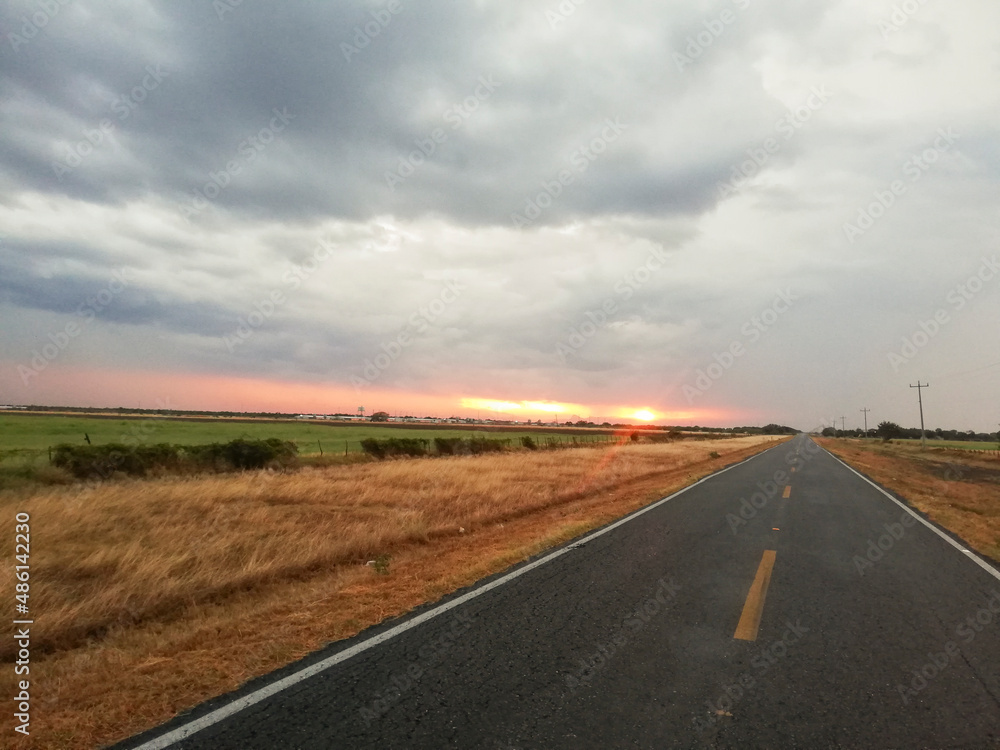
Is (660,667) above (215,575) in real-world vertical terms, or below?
above

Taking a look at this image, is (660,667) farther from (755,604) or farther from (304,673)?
(304,673)

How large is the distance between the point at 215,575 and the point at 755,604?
714cm

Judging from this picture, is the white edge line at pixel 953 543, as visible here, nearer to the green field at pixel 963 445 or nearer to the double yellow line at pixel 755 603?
the double yellow line at pixel 755 603

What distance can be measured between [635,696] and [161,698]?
12.1 ft

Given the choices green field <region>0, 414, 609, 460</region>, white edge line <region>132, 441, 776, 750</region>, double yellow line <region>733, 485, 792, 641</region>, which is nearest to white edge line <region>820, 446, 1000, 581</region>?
double yellow line <region>733, 485, 792, 641</region>

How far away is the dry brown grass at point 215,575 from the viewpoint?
14.1 ft

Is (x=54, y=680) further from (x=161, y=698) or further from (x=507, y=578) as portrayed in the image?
(x=507, y=578)

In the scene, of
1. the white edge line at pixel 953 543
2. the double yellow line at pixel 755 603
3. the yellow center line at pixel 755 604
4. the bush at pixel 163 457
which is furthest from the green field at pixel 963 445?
the bush at pixel 163 457

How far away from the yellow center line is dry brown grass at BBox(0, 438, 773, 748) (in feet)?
10.8

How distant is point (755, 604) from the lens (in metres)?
6.01

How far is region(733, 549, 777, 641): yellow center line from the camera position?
5.16 meters

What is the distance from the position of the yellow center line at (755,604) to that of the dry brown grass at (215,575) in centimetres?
330

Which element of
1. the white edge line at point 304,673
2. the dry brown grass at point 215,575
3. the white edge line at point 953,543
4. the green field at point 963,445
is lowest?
the green field at point 963,445

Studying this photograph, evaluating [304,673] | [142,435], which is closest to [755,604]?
[304,673]
